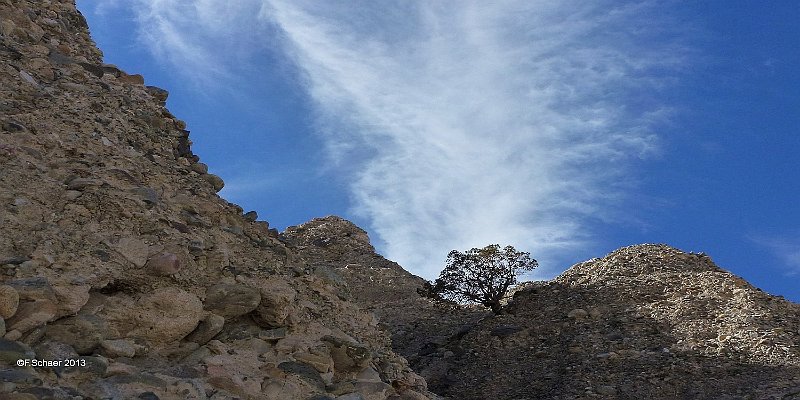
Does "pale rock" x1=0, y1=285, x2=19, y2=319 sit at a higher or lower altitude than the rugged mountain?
lower

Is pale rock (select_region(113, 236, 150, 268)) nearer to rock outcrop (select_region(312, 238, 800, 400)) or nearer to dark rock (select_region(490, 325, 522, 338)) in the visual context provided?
rock outcrop (select_region(312, 238, 800, 400))

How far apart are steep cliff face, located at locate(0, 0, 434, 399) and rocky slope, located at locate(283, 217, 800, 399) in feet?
25.4

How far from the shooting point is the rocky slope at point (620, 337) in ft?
52.9

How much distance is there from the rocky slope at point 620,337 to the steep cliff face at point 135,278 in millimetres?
7731

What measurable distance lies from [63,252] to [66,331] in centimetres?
72

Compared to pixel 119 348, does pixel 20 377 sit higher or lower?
lower

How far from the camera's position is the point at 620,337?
18.2 m

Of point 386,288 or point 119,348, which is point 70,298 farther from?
point 386,288

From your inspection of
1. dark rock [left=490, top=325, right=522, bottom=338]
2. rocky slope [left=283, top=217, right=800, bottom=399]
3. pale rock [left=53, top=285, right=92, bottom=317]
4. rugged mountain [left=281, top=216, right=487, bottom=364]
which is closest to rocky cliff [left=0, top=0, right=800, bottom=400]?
pale rock [left=53, top=285, right=92, bottom=317]

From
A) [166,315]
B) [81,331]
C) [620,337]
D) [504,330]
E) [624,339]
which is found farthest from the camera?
[504,330]

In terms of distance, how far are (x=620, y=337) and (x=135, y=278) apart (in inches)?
594

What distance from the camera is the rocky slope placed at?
16.1 meters

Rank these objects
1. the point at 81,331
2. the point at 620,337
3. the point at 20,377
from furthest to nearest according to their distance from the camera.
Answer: the point at 620,337, the point at 81,331, the point at 20,377

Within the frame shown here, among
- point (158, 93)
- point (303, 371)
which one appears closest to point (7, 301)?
point (303, 371)
